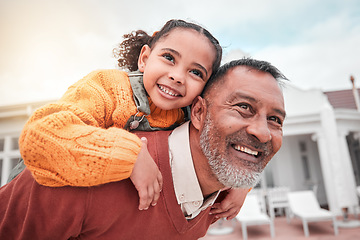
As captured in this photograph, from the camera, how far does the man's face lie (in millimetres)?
1511

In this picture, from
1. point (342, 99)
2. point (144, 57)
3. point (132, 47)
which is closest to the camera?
point (144, 57)

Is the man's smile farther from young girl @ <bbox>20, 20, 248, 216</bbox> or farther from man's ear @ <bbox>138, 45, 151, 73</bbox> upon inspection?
man's ear @ <bbox>138, 45, 151, 73</bbox>

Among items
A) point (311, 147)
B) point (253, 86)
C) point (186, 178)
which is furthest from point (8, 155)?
point (311, 147)

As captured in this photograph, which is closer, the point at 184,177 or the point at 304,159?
the point at 184,177

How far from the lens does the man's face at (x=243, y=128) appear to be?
151 centimetres

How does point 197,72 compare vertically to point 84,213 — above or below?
above

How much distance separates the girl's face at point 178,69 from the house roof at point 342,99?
56.7 ft

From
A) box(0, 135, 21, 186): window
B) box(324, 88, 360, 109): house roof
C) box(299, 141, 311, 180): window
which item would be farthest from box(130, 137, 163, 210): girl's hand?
box(324, 88, 360, 109): house roof

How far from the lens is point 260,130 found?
1496mm

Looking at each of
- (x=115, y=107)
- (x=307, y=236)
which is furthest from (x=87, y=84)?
(x=307, y=236)

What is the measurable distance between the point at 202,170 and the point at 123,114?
0.56 m

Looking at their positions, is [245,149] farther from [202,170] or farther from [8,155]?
[8,155]

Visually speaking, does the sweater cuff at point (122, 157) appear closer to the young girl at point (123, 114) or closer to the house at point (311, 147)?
the young girl at point (123, 114)

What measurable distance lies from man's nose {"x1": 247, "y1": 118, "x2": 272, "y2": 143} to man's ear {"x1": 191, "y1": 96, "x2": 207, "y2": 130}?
0.31 metres
